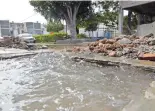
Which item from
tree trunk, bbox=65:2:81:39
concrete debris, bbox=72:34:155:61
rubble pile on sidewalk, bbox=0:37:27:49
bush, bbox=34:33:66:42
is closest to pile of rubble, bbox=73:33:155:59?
concrete debris, bbox=72:34:155:61

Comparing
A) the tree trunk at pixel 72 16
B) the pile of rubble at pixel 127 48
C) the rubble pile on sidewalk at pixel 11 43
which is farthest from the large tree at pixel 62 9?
the pile of rubble at pixel 127 48

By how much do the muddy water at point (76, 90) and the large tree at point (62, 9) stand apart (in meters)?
18.6

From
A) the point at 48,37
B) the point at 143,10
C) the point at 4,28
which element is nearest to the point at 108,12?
the point at 48,37

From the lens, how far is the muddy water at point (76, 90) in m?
3.54

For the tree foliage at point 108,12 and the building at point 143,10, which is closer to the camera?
the building at point 143,10

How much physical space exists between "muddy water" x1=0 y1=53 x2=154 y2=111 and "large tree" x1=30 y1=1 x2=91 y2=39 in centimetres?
1861

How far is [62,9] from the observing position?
24953 millimetres

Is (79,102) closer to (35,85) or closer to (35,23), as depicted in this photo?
(35,85)

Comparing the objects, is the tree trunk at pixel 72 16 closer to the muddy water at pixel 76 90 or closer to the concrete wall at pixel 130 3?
the concrete wall at pixel 130 3

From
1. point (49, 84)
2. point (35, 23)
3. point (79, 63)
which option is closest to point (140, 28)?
point (79, 63)

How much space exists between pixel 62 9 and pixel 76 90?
70.3 feet

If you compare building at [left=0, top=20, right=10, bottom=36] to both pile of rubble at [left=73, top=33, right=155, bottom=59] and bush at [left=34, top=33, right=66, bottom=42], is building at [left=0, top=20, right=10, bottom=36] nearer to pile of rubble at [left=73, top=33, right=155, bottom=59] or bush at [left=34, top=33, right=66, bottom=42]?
bush at [left=34, top=33, right=66, bottom=42]

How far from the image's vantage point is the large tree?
23859 mm

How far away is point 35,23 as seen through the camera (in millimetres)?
55219
